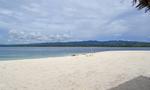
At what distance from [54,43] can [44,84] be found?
107m

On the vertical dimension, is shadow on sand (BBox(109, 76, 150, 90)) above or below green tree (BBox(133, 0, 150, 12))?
below

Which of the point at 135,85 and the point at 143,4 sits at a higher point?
the point at 143,4

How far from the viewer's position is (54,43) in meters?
112

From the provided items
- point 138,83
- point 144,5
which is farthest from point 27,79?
point 144,5

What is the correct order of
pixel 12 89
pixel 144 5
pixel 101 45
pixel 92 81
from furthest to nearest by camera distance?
1. pixel 101 45
2. pixel 92 81
3. pixel 12 89
4. pixel 144 5

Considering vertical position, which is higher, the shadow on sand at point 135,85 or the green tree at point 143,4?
the green tree at point 143,4

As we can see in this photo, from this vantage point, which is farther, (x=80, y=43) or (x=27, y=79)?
(x=80, y=43)

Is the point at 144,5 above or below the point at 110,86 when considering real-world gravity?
above

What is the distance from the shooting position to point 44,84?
20.3 feet

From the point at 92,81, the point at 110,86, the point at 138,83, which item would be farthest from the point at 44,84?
the point at 138,83

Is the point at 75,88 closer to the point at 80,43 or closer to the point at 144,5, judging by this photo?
the point at 144,5

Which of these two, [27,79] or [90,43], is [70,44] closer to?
[90,43]

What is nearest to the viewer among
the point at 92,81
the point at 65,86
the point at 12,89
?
the point at 12,89

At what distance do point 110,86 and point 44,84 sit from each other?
Answer: 1943 mm
